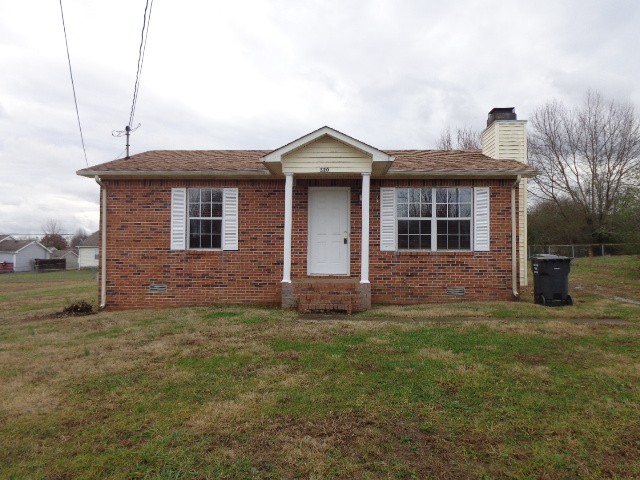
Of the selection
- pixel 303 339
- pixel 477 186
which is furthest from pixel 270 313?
pixel 477 186

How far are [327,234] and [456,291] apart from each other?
3.10 metres

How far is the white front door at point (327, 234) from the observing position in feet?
31.9

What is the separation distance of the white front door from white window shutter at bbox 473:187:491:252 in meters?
2.82

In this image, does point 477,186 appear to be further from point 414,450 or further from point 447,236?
point 414,450

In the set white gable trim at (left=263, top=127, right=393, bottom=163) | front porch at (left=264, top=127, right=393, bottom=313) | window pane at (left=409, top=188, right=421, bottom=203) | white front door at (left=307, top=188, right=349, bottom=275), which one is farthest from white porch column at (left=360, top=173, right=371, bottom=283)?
window pane at (left=409, top=188, right=421, bottom=203)

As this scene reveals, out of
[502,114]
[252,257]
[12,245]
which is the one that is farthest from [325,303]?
[12,245]

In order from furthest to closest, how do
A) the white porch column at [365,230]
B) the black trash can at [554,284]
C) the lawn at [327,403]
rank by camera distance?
the black trash can at [554,284] < the white porch column at [365,230] < the lawn at [327,403]

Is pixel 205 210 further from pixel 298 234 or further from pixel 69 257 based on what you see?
pixel 69 257

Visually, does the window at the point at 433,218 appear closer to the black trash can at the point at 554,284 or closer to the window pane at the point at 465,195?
the window pane at the point at 465,195

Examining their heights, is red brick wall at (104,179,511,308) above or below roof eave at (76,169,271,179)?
below

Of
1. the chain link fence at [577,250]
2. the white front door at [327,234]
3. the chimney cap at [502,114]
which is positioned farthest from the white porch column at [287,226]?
the chain link fence at [577,250]

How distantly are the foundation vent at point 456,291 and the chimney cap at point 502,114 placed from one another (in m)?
5.86

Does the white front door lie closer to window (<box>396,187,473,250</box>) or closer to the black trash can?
window (<box>396,187,473,250</box>)

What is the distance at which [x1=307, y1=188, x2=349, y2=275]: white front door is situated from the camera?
9719 millimetres
